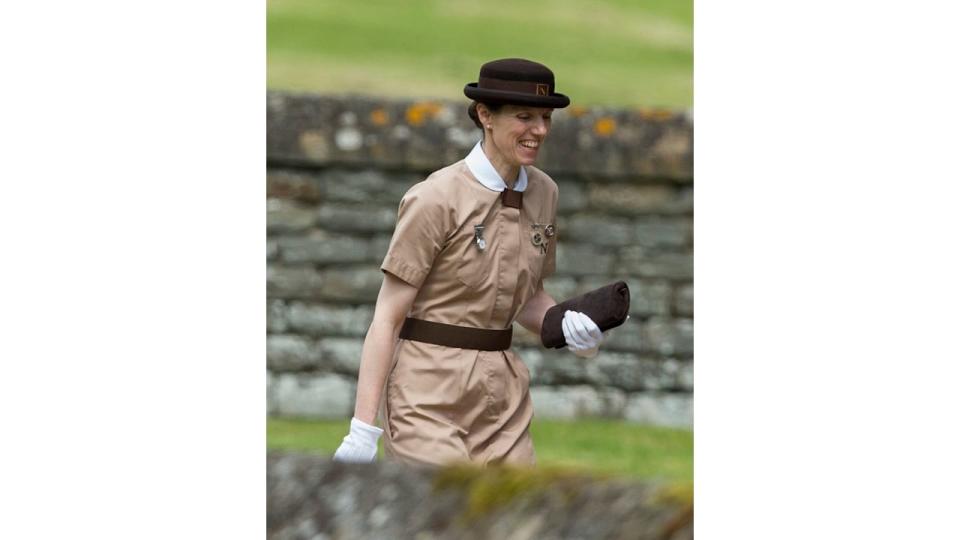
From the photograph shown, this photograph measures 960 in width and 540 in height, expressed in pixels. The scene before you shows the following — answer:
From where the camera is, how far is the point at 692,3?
22.6ft

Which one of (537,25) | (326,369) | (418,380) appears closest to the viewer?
(418,380)

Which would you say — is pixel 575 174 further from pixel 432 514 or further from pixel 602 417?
pixel 432 514

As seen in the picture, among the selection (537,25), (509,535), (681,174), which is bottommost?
(509,535)

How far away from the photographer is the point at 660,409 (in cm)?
730

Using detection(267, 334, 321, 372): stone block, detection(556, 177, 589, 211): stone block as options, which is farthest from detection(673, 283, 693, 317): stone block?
detection(267, 334, 321, 372): stone block

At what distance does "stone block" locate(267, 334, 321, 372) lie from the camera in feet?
23.5

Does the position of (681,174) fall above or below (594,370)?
above

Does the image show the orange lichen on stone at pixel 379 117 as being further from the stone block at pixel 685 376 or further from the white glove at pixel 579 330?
the stone block at pixel 685 376

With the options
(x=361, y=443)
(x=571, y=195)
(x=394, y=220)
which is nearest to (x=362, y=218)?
(x=394, y=220)

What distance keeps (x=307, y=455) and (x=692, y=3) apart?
7.86ft

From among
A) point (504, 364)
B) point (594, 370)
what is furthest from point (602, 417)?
point (504, 364)

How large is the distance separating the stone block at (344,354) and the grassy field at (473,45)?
1081 mm

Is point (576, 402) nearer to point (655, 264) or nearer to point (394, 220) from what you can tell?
point (655, 264)

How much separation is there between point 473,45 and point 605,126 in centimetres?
68
